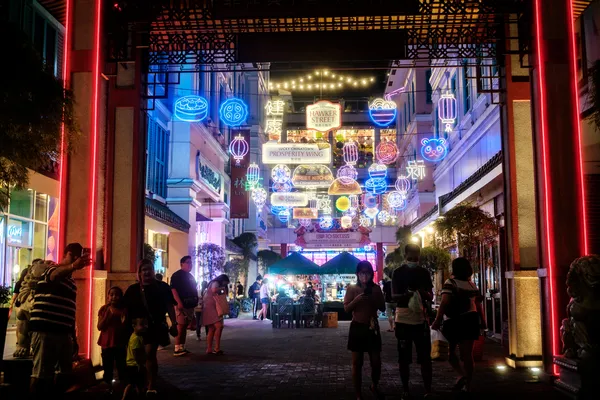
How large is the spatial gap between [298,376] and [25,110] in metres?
5.59

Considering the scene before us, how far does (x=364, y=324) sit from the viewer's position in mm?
7746

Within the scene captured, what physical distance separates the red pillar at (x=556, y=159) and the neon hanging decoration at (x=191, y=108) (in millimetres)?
10134

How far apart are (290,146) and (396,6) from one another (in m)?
10.5

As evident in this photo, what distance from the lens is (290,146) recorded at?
2072 cm

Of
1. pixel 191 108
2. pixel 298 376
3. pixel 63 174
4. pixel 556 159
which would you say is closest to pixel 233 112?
pixel 191 108

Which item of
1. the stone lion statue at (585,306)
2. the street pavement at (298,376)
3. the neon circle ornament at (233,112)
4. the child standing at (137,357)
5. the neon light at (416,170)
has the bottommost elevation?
the street pavement at (298,376)

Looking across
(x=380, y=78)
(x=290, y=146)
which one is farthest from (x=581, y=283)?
(x=380, y=78)

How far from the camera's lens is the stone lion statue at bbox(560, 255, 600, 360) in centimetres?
630

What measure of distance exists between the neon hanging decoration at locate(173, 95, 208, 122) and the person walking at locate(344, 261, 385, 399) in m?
10.8

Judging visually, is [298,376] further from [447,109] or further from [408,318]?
[447,109]

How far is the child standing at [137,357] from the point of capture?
7914mm

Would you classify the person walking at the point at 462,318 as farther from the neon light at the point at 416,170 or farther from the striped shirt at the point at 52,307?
the neon light at the point at 416,170

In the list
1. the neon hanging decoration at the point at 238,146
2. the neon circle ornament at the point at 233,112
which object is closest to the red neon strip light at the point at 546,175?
the neon circle ornament at the point at 233,112

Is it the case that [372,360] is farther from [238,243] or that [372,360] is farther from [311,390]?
[238,243]
